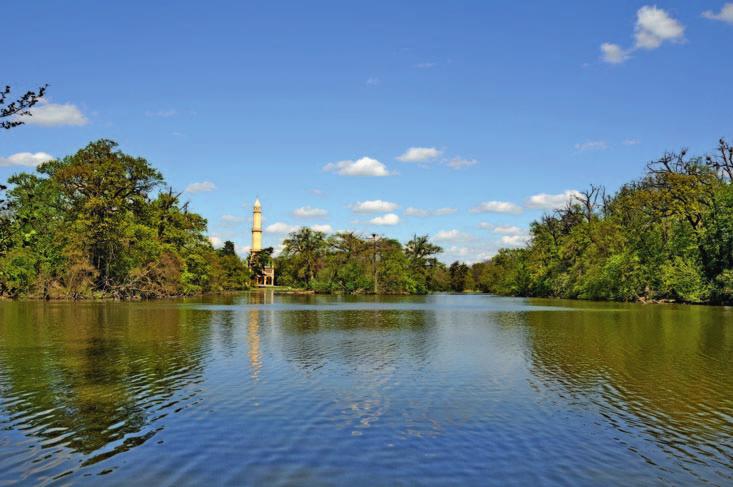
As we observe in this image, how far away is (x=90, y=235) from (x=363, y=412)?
223 feet

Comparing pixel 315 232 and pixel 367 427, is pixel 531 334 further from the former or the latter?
pixel 315 232

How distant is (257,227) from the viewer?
197000 millimetres

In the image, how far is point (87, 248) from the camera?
244 ft

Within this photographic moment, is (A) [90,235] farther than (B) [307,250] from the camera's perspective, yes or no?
No

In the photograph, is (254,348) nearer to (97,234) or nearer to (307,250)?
(97,234)

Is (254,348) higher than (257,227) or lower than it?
lower

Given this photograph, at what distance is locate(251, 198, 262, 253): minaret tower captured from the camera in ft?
639

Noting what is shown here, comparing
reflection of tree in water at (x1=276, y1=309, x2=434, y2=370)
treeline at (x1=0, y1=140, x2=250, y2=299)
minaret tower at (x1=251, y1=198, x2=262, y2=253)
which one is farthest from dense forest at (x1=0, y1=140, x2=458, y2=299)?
minaret tower at (x1=251, y1=198, x2=262, y2=253)

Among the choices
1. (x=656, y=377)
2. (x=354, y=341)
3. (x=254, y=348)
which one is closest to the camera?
(x=656, y=377)

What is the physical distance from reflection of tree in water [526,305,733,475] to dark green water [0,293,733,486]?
8 centimetres

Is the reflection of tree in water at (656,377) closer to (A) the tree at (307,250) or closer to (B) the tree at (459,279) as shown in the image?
(A) the tree at (307,250)

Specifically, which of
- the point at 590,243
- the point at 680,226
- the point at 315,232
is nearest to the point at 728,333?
the point at 680,226

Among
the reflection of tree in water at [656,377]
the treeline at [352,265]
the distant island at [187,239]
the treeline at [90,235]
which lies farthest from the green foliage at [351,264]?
the reflection of tree in water at [656,377]

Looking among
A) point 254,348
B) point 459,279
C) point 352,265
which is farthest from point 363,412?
point 459,279
